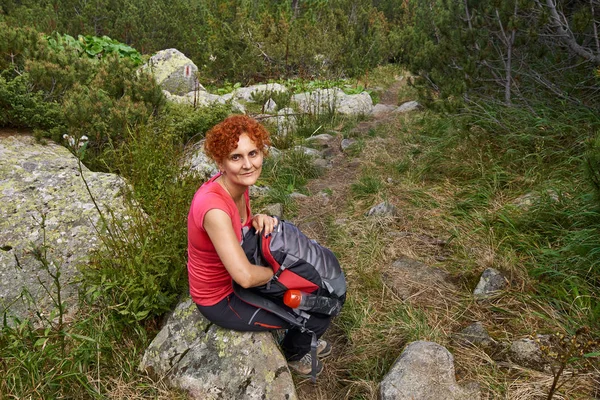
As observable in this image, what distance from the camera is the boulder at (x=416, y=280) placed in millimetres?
2809

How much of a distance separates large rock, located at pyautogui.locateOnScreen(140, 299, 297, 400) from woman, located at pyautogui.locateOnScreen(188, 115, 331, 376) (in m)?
0.09

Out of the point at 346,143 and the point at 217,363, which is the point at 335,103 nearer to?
the point at 346,143

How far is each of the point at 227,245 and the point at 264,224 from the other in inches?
14.8

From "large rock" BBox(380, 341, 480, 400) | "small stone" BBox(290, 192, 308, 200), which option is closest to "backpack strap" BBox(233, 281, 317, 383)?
"large rock" BBox(380, 341, 480, 400)

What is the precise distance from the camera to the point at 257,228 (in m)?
2.25

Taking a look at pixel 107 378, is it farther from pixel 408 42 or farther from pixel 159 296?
pixel 408 42

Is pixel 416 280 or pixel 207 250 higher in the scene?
pixel 207 250

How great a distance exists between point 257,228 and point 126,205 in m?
1.29

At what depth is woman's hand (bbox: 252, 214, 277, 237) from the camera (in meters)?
2.20

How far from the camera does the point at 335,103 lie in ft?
25.5

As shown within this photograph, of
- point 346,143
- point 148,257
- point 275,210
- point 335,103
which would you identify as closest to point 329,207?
point 275,210

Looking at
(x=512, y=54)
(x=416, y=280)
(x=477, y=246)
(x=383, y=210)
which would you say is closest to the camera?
(x=416, y=280)

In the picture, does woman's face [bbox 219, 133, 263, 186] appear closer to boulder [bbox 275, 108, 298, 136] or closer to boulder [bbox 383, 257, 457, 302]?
boulder [bbox 383, 257, 457, 302]

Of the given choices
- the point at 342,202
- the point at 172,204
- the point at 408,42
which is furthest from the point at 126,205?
the point at 408,42
